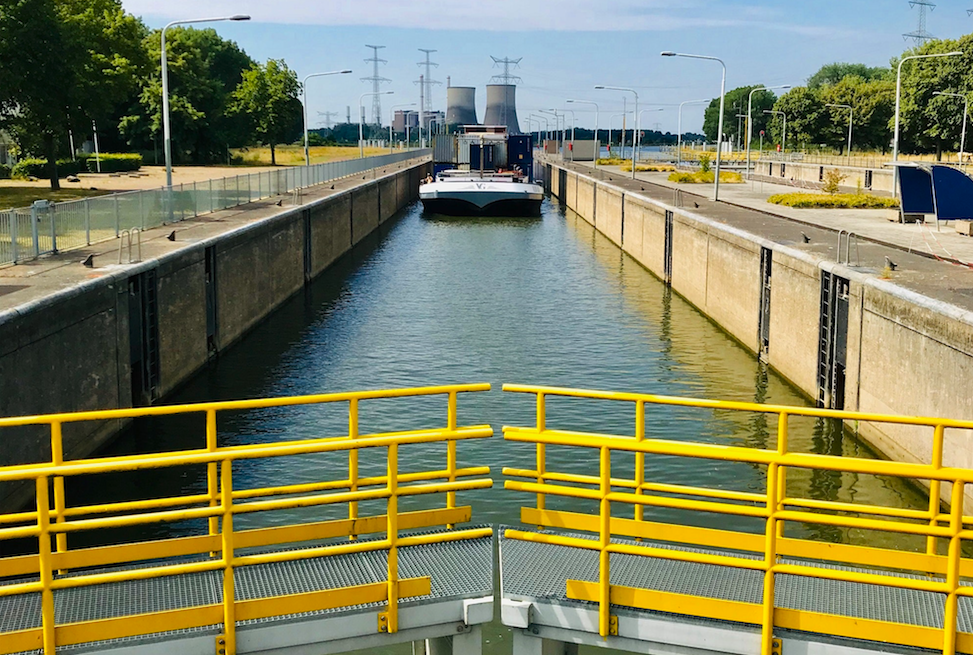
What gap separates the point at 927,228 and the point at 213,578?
28513 millimetres

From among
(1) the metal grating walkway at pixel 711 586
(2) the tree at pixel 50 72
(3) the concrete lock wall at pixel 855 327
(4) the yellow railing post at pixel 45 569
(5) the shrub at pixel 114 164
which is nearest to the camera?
(4) the yellow railing post at pixel 45 569

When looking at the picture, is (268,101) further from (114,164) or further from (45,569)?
(45,569)

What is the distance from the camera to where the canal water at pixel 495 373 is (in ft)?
51.3

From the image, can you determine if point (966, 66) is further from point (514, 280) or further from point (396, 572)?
point (396, 572)

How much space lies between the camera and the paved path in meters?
19.1

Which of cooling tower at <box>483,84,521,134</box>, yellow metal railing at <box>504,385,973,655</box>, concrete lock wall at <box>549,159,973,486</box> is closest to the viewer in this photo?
yellow metal railing at <box>504,385,973,655</box>

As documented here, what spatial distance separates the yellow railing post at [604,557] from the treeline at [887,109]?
66489 mm

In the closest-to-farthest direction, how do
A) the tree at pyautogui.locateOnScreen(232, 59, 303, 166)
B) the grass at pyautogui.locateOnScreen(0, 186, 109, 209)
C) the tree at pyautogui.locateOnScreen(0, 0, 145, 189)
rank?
the grass at pyautogui.locateOnScreen(0, 186, 109, 209)
the tree at pyautogui.locateOnScreen(0, 0, 145, 189)
the tree at pyautogui.locateOnScreen(232, 59, 303, 166)

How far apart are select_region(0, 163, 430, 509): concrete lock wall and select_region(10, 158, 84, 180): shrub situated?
23.4m

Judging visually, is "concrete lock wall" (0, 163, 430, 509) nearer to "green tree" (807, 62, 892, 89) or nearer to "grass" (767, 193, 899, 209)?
"grass" (767, 193, 899, 209)

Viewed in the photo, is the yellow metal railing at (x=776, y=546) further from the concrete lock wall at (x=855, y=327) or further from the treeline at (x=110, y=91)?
the treeline at (x=110, y=91)

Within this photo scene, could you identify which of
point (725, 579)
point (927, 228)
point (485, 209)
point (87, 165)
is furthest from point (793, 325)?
point (87, 165)

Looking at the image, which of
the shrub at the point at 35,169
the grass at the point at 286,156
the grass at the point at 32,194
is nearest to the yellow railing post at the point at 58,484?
the grass at the point at 32,194

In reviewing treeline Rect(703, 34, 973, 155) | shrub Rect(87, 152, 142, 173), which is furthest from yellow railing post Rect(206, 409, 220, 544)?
treeline Rect(703, 34, 973, 155)
